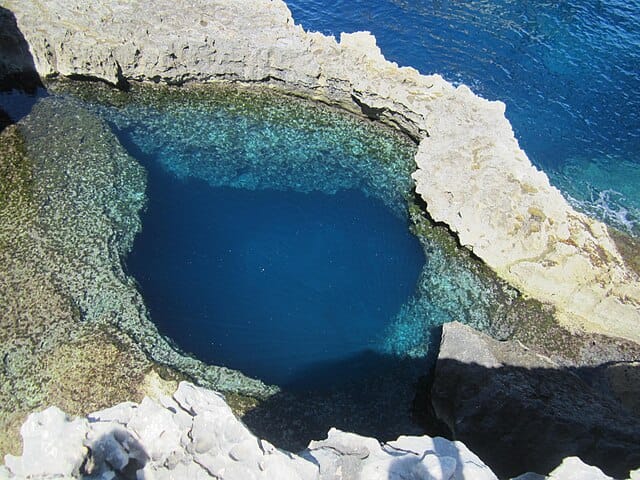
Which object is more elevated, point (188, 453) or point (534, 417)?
point (188, 453)

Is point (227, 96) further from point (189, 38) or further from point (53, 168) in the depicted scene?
point (53, 168)

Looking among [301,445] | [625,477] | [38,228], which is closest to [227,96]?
[38,228]

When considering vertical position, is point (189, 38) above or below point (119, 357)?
above

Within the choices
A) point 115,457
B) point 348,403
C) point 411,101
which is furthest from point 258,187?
point 115,457

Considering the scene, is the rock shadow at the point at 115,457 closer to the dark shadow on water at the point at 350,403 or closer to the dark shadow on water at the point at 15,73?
the dark shadow on water at the point at 350,403

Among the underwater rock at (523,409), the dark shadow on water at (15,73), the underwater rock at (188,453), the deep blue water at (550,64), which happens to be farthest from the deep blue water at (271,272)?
the deep blue water at (550,64)

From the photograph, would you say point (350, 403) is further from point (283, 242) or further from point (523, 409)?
point (283, 242)
